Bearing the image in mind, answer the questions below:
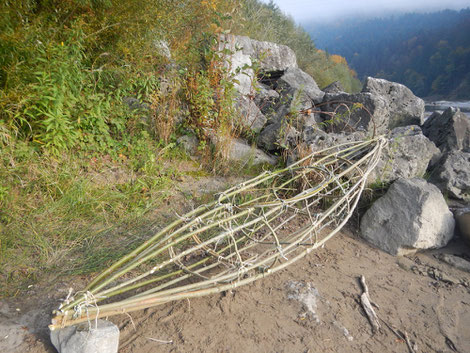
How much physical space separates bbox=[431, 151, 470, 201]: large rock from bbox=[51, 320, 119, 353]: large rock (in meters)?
3.99

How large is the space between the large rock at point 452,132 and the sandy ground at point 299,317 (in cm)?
348

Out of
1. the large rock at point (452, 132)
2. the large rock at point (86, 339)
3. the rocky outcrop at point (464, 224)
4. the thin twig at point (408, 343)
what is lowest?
the large rock at point (86, 339)

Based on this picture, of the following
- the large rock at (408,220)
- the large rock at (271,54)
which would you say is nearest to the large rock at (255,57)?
the large rock at (271,54)

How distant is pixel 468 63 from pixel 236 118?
141ft

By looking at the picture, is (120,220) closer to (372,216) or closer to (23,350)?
(23,350)

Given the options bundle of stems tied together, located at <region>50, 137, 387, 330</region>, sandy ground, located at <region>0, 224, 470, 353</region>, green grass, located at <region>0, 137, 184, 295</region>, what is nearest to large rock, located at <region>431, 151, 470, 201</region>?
bundle of stems tied together, located at <region>50, 137, 387, 330</region>

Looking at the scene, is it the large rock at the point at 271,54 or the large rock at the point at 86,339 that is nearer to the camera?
the large rock at the point at 86,339

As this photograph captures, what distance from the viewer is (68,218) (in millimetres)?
2541

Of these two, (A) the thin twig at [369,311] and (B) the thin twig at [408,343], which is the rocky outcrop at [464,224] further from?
(B) the thin twig at [408,343]

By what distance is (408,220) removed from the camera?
292cm

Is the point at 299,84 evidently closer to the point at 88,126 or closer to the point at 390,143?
the point at 390,143

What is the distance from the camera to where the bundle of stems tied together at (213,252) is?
1.62 meters

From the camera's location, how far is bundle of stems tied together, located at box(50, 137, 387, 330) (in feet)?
5.30

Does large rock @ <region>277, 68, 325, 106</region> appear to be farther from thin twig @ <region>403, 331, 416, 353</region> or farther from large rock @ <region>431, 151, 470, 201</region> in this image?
thin twig @ <region>403, 331, 416, 353</region>
